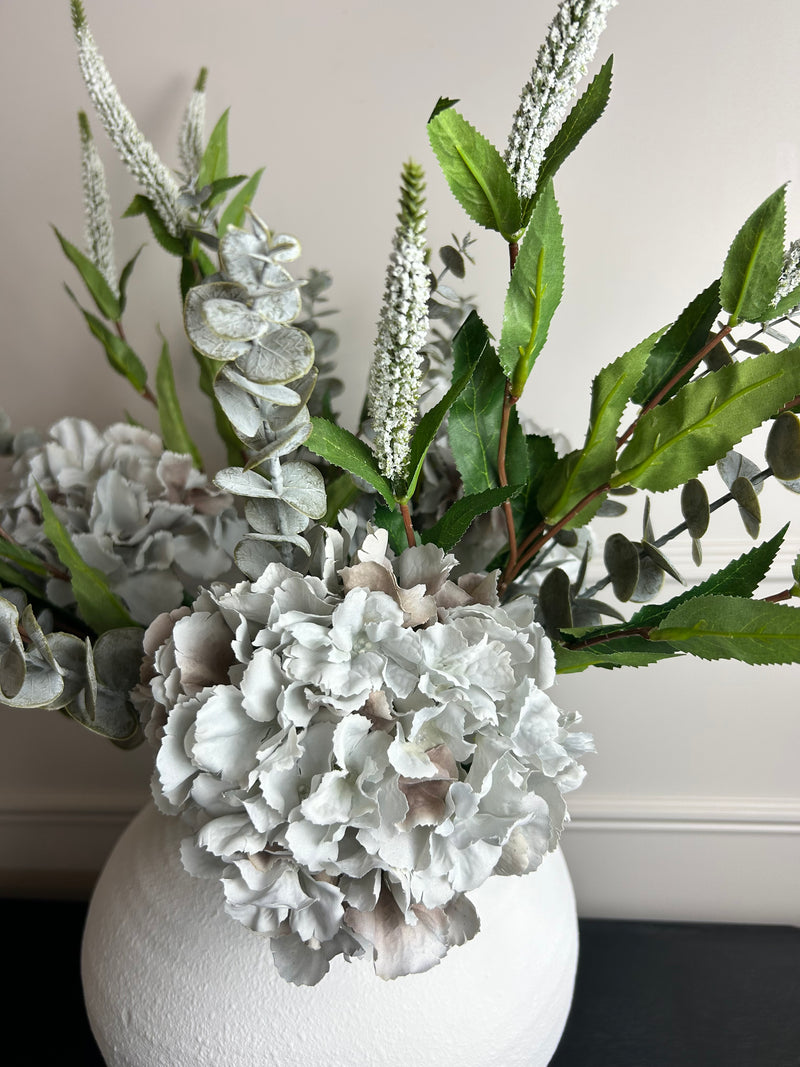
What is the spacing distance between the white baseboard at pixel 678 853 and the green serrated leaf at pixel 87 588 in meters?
0.46

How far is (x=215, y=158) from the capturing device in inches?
23.2

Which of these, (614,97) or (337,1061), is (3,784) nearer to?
(337,1061)

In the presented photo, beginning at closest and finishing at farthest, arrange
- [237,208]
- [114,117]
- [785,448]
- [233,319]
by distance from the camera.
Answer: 1. [233,319]
2. [785,448]
3. [114,117]
4. [237,208]

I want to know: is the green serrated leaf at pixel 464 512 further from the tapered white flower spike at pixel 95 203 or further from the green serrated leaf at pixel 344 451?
the tapered white flower spike at pixel 95 203

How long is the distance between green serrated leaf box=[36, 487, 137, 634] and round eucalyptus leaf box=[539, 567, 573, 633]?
24 centimetres

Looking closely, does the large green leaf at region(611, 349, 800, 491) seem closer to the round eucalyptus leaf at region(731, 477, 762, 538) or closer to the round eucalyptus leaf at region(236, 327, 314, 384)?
the round eucalyptus leaf at region(731, 477, 762, 538)

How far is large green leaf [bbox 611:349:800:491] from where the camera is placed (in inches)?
13.8

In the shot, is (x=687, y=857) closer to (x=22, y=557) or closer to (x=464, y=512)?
(x=464, y=512)

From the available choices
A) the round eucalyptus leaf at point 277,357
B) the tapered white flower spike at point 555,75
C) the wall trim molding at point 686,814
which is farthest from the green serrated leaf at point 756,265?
the wall trim molding at point 686,814

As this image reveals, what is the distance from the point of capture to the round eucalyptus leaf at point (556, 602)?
0.45 m

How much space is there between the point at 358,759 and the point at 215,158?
463mm

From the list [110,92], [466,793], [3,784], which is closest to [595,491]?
[466,793]

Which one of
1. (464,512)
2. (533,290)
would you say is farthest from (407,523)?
(533,290)

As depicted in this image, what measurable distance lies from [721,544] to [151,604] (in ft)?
1.64
